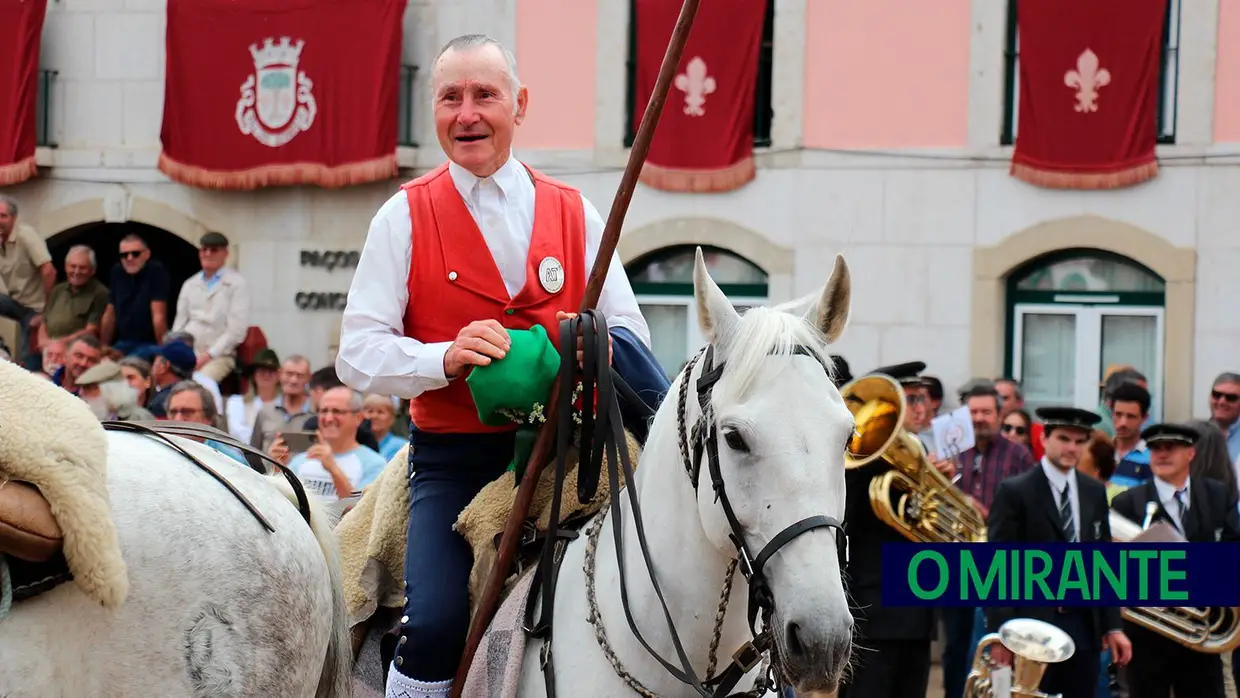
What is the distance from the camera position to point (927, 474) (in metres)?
9.31

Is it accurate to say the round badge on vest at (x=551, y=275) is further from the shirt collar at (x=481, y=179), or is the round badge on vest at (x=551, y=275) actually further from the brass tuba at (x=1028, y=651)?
the brass tuba at (x=1028, y=651)

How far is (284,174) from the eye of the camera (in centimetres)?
1789

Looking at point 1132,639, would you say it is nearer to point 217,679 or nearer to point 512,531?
point 512,531

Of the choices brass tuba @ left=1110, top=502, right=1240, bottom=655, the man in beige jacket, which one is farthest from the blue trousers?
the man in beige jacket

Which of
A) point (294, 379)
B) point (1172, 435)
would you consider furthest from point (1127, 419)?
point (294, 379)

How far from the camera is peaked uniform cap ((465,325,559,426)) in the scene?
172 inches

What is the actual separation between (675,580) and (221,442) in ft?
4.19

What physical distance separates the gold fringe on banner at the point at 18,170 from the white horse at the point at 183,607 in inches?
607

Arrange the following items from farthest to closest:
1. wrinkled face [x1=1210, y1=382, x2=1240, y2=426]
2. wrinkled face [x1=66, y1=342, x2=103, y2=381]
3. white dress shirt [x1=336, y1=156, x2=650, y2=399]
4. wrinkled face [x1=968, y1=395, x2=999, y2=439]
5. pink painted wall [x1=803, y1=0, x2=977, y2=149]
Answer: pink painted wall [x1=803, y1=0, x2=977, y2=149] < wrinkled face [x1=1210, y1=382, x2=1240, y2=426] < wrinkled face [x1=66, y1=342, x2=103, y2=381] < wrinkled face [x1=968, y1=395, x2=999, y2=439] < white dress shirt [x1=336, y1=156, x2=650, y2=399]

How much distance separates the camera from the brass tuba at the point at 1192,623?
9.20 meters

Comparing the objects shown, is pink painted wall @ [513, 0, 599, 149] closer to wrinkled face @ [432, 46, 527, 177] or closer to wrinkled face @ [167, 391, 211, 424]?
wrinkled face @ [167, 391, 211, 424]

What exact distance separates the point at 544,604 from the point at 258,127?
572 inches

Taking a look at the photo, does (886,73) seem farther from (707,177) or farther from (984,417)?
(984,417)

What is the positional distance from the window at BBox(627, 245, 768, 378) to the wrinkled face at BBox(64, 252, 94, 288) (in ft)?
17.3
